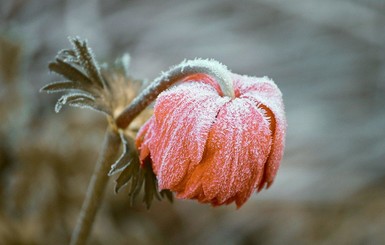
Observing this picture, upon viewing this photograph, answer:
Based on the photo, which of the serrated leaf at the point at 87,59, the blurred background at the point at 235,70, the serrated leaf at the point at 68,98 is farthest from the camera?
the blurred background at the point at 235,70

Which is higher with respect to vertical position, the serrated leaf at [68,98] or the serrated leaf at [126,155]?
the serrated leaf at [68,98]

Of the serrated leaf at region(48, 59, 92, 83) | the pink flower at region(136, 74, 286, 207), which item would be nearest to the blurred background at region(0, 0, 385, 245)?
the serrated leaf at region(48, 59, 92, 83)

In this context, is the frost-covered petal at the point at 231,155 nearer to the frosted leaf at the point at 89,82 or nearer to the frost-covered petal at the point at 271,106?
the frost-covered petal at the point at 271,106

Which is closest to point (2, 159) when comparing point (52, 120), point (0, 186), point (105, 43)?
point (0, 186)

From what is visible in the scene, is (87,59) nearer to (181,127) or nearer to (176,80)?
(176,80)

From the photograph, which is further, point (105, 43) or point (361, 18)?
point (361, 18)

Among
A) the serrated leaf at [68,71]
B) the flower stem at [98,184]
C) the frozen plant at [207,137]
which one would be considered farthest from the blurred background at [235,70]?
the frozen plant at [207,137]

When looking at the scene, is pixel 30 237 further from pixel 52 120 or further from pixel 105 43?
pixel 105 43
